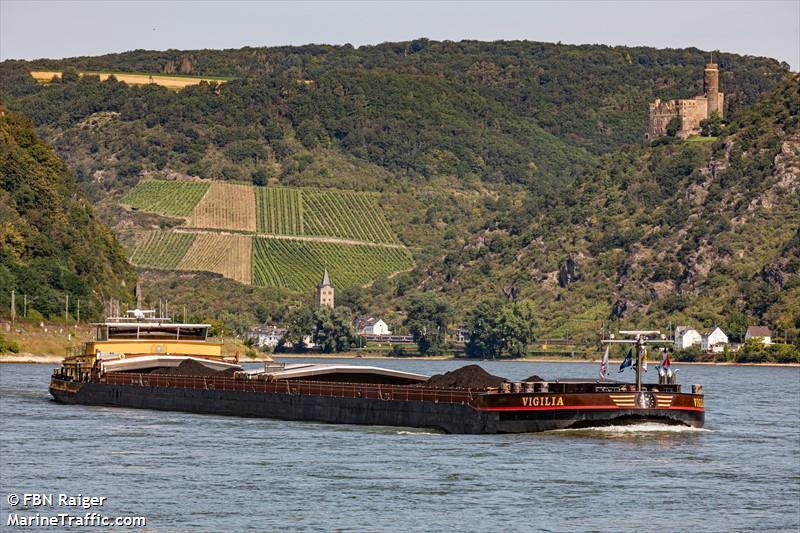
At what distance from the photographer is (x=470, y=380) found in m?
74.9

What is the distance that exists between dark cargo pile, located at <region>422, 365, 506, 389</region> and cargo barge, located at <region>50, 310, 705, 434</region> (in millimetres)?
966

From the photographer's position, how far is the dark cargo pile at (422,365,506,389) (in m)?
73.9

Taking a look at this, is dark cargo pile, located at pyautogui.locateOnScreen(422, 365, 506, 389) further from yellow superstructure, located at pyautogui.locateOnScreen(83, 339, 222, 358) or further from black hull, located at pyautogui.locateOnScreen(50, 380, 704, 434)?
yellow superstructure, located at pyautogui.locateOnScreen(83, 339, 222, 358)

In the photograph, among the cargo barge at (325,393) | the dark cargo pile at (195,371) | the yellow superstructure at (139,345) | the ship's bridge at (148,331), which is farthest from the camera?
the ship's bridge at (148,331)

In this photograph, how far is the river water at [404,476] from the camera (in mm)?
51094

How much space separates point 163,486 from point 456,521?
10.8m

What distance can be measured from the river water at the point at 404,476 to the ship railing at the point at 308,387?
1824 millimetres
